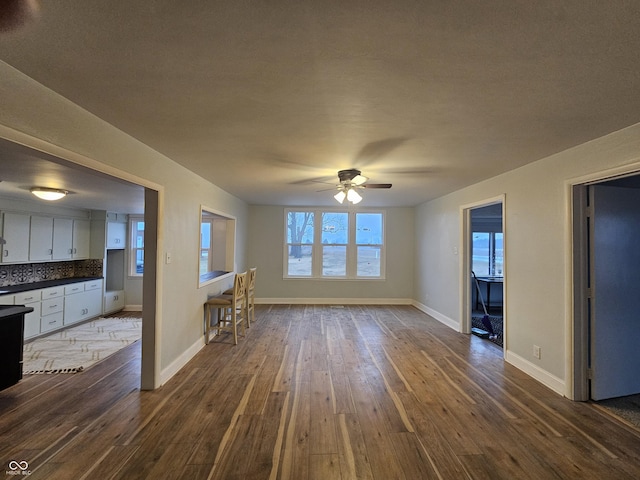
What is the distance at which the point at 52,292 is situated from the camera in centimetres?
518

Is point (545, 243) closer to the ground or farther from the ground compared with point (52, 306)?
farther from the ground

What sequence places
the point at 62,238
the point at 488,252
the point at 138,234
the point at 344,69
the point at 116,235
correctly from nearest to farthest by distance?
the point at 344,69 → the point at 62,238 → the point at 116,235 → the point at 138,234 → the point at 488,252

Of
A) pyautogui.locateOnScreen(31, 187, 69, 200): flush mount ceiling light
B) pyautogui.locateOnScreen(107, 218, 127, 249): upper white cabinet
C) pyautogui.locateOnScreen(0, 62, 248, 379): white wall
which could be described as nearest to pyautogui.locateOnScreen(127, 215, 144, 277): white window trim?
pyautogui.locateOnScreen(107, 218, 127, 249): upper white cabinet

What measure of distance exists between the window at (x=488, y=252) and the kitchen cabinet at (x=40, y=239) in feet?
29.5

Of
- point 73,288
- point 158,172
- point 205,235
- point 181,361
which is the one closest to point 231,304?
point 181,361

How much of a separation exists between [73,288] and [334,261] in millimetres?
5218

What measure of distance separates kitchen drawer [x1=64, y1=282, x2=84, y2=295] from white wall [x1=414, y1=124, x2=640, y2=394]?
23.1ft

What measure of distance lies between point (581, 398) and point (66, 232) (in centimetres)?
803

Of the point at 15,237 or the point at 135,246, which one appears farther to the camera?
the point at 135,246

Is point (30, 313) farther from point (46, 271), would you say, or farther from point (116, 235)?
point (116, 235)

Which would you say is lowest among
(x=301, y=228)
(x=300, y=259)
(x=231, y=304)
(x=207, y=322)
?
(x=207, y=322)

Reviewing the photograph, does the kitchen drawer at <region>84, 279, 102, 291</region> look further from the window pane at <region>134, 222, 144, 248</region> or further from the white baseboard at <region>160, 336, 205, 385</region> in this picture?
the white baseboard at <region>160, 336, 205, 385</region>

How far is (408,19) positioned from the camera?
4.02 feet

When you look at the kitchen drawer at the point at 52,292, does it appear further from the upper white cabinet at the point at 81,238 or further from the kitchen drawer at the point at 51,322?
the upper white cabinet at the point at 81,238
